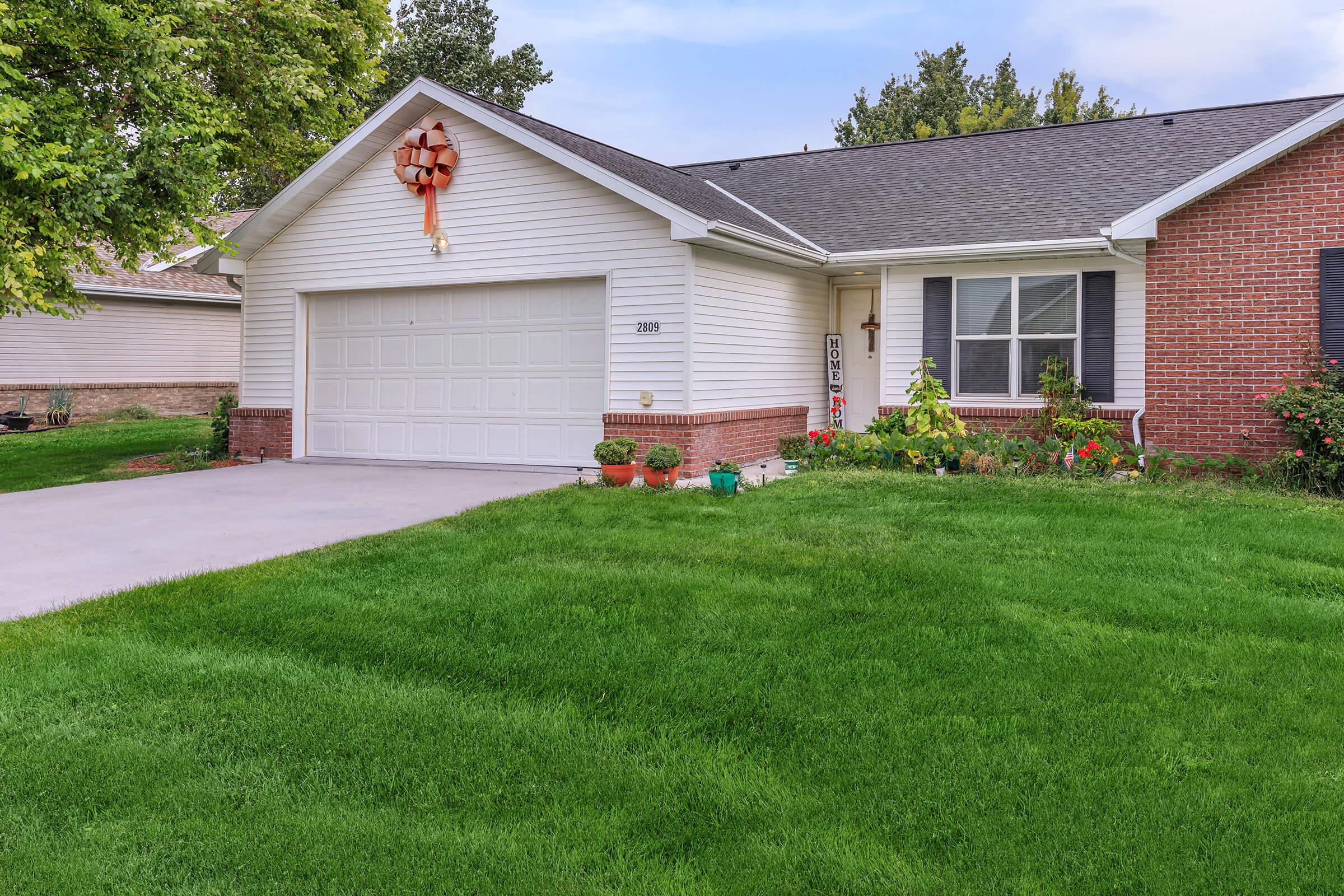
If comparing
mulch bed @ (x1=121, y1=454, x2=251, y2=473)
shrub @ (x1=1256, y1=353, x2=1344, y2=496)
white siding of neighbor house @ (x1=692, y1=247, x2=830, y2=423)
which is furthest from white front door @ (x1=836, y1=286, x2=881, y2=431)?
mulch bed @ (x1=121, y1=454, x2=251, y2=473)

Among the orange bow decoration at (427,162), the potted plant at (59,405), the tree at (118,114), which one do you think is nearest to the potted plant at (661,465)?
the orange bow decoration at (427,162)

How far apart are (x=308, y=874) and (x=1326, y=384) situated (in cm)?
1028

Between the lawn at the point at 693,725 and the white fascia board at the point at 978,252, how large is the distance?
18.6 feet

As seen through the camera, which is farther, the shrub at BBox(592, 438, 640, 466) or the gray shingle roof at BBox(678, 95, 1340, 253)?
the gray shingle roof at BBox(678, 95, 1340, 253)

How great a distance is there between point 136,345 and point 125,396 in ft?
3.96

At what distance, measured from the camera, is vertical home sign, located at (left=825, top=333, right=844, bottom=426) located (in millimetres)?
15297

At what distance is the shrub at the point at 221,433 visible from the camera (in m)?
15.0

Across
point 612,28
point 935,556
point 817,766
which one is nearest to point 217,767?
point 817,766

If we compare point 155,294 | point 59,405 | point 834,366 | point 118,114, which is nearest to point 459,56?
point 155,294

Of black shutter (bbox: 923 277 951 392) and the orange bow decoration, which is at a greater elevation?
the orange bow decoration

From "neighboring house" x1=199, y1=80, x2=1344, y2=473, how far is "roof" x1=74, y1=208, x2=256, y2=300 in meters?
8.89

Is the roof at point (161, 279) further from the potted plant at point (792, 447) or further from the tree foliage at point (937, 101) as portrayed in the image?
the tree foliage at point (937, 101)

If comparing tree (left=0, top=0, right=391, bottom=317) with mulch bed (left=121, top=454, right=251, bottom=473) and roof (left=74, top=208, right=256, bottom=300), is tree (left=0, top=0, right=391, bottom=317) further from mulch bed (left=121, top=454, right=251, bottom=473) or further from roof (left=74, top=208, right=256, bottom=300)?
roof (left=74, top=208, right=256, bottom=300)

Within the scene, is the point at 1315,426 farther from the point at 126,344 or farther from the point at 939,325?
the point at 126,344
